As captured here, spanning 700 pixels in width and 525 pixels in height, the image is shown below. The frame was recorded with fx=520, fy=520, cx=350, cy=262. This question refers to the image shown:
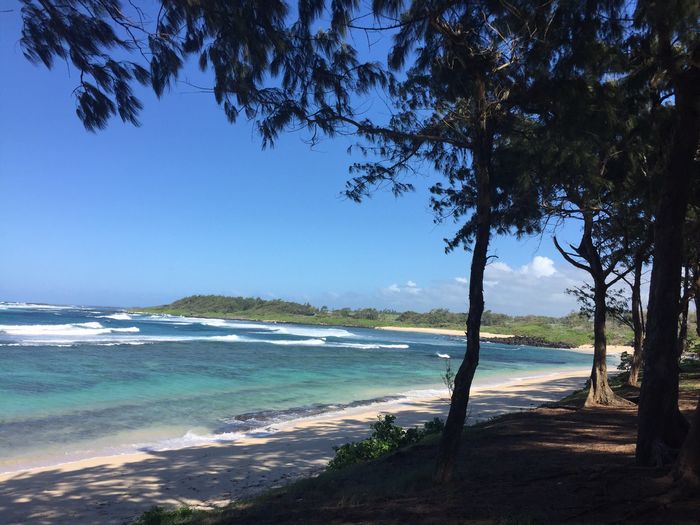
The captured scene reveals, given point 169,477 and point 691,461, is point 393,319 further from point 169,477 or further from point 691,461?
point 691,461

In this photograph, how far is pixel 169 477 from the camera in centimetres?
901

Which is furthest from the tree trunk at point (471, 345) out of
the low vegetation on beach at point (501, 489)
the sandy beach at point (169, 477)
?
the sandy beach at point (169, 477)

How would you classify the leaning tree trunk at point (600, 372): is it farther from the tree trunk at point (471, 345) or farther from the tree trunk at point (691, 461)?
the tree trunk at point (691, 461)

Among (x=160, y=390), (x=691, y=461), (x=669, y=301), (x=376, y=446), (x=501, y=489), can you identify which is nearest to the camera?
(x=691, y=461)

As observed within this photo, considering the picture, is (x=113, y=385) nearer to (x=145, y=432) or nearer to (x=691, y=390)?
(x=145, y=432)

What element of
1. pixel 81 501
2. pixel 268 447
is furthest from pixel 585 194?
pixel 81 501

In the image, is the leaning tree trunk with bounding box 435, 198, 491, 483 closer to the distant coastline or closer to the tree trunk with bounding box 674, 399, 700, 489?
the tree trunk with bounding box 674, 399, 700, 489

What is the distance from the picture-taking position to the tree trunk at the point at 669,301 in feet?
16.1

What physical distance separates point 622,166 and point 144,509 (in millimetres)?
9121

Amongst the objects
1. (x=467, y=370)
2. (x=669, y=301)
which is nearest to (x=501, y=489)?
(x=467, y=370)

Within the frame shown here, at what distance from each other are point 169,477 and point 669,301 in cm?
810

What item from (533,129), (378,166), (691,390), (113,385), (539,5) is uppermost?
(539,5)

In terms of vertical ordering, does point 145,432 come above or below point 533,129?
below

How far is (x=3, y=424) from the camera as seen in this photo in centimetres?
1320
